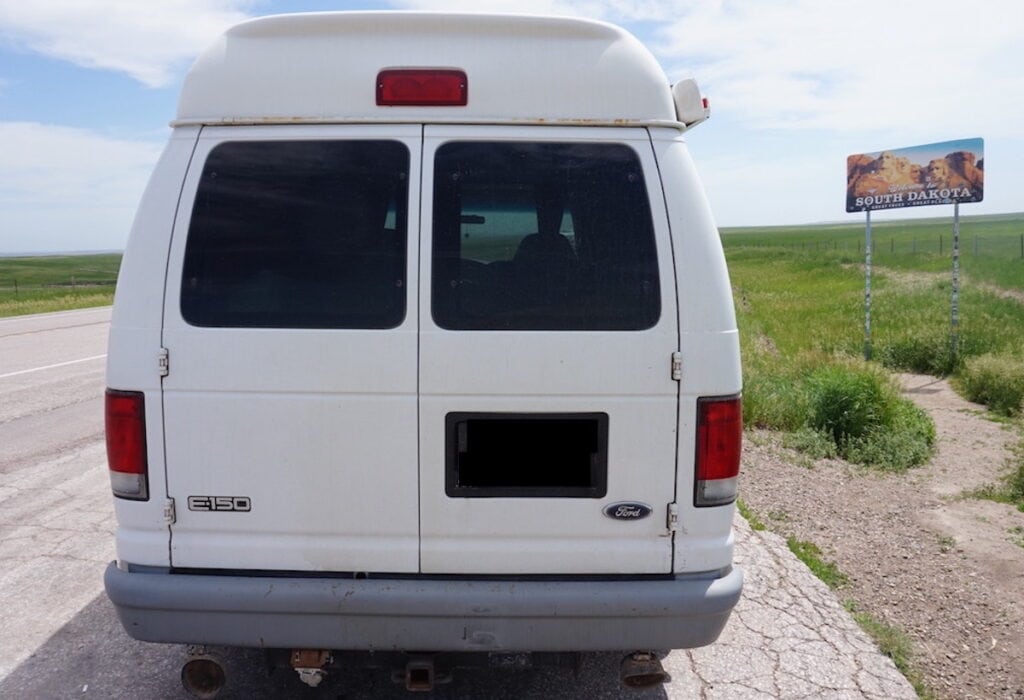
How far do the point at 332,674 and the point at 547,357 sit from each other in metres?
1.86

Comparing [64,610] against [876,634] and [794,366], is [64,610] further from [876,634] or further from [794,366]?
A: [794,366]

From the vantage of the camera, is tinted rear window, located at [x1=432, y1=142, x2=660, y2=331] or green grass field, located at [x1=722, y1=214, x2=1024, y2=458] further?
green grass field, located at [x1=722, y1=214, x2=1024, y2=458]

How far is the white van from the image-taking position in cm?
271

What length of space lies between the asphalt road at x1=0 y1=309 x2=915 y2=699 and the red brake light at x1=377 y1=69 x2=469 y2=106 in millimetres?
2208

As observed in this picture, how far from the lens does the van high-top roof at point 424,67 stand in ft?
9.14

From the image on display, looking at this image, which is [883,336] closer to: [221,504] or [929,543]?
[929,543]

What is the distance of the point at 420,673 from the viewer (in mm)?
2773

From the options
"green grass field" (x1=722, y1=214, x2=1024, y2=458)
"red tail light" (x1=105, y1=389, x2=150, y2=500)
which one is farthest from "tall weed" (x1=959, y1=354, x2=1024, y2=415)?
"red tail light" (x1=105, y1=389, x2=150, y2=500)

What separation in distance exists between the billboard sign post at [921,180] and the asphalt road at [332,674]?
887cm

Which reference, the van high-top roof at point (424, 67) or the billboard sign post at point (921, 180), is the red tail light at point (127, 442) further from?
the billboard sign post at point (921, 180)

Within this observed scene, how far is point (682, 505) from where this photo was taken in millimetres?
2773

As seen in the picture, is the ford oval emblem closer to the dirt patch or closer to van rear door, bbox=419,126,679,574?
van rear door, bbox=419,126,679,574

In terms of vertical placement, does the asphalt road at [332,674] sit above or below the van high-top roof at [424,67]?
below

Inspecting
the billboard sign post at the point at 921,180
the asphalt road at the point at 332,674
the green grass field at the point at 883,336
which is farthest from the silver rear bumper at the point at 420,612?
the billboard sign post at the point at 921,180
